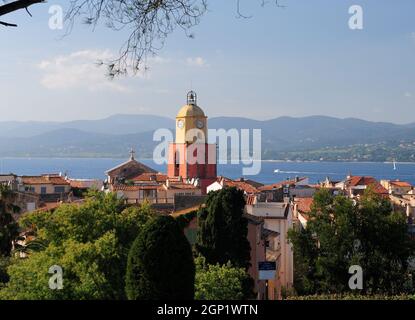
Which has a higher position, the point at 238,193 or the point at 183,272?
the point at 238,193

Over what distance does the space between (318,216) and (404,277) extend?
4.42m

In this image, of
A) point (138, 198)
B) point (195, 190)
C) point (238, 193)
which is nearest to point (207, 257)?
point (238, 193)

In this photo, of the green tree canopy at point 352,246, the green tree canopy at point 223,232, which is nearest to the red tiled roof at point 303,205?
the green tree canopy at point 352,246

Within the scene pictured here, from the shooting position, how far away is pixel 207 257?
21.6 m

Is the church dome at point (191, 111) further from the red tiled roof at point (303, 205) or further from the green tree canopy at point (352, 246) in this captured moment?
the green tree canopy at point (352, 246)

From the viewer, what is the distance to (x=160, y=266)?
38.9ft

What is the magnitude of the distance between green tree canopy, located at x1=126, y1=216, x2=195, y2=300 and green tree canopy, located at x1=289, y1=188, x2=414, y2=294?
607 inches

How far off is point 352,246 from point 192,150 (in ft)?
113

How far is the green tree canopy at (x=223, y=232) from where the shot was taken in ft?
70.9

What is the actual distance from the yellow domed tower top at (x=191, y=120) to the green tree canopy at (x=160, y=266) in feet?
155

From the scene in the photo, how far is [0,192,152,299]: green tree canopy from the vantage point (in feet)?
43.2

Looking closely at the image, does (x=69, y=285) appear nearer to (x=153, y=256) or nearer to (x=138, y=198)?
(x=153, y=256)

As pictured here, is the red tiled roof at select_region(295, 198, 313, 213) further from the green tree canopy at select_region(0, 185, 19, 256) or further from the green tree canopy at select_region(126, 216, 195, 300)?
the green tree canopy at select_region(126, 216, 195, 300)

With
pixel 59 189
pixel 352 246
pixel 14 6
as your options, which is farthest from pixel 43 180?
pixel 14 6
